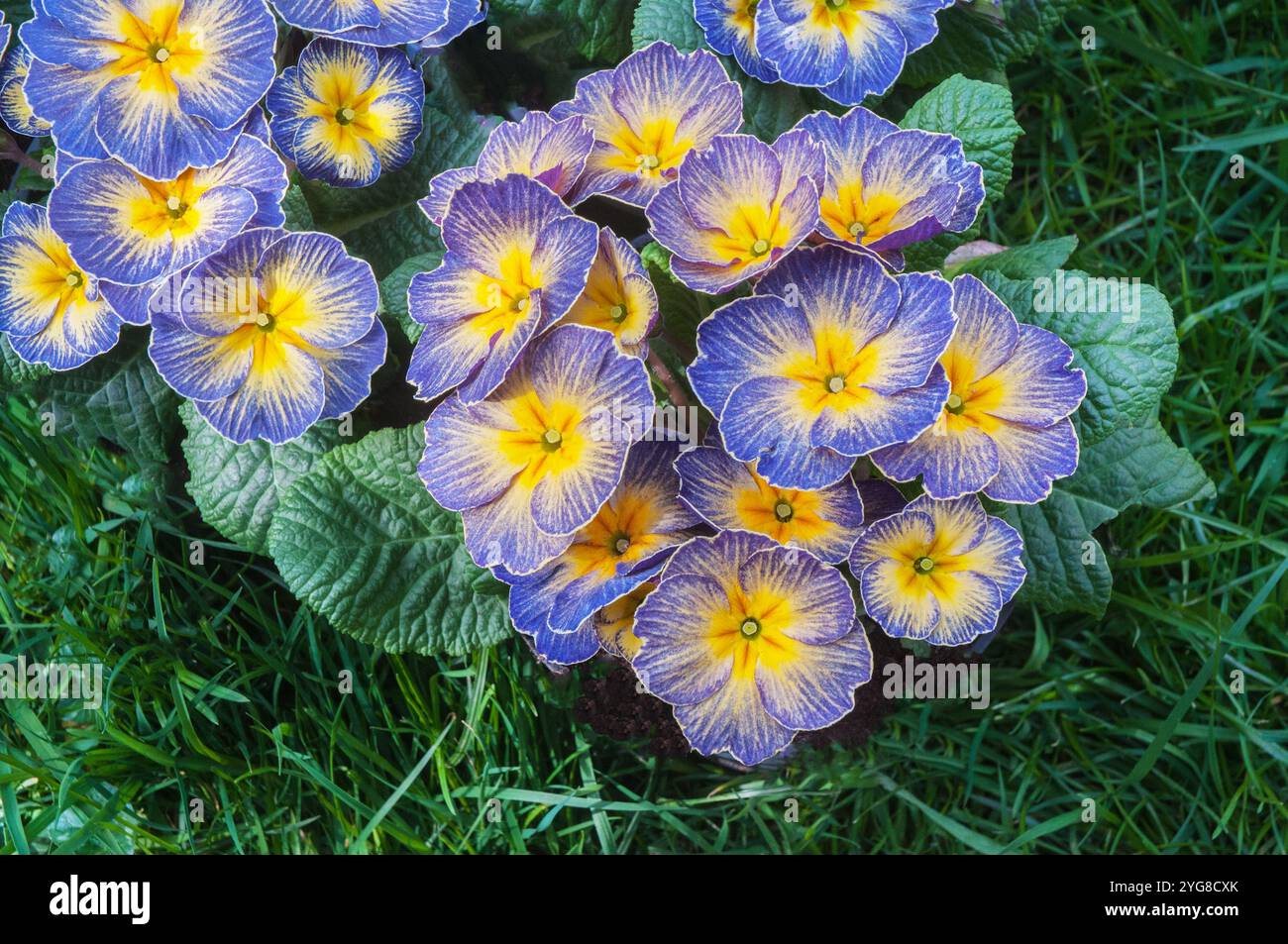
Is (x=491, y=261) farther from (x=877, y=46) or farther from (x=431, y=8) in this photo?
(x=877, y=46)

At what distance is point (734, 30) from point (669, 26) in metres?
0.11

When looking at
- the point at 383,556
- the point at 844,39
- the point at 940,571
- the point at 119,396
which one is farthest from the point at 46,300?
the point at 940,571

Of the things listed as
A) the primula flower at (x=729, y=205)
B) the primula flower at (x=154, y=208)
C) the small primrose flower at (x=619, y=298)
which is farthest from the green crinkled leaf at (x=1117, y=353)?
the primula flower at (x=154, y=208)

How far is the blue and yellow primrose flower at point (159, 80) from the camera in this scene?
71.1 inches

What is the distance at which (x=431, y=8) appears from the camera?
193 cm

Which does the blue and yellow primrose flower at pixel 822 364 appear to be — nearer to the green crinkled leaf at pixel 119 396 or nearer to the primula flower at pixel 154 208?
the primula flower at pixel 154 208

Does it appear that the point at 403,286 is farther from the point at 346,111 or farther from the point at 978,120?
the point at 978,120

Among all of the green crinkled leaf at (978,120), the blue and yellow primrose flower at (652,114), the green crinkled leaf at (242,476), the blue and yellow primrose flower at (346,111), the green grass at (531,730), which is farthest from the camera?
the green grass at (531,730)

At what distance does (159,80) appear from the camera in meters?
1.83

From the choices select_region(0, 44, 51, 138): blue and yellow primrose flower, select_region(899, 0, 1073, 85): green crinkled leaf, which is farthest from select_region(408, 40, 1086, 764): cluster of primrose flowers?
select_region(0, 44, 51, 138): blue and yellow primrose flower

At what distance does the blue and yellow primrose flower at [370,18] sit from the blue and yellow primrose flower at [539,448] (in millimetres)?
595

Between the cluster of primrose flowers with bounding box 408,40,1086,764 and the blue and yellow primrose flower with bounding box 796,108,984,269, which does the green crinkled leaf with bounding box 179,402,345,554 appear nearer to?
the cluster of primrose flowers with bounding box 408,40,1086,764

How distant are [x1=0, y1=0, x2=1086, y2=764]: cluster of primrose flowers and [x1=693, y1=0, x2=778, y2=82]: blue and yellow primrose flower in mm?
13

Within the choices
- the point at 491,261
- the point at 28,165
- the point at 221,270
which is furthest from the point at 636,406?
the point at 28,165
